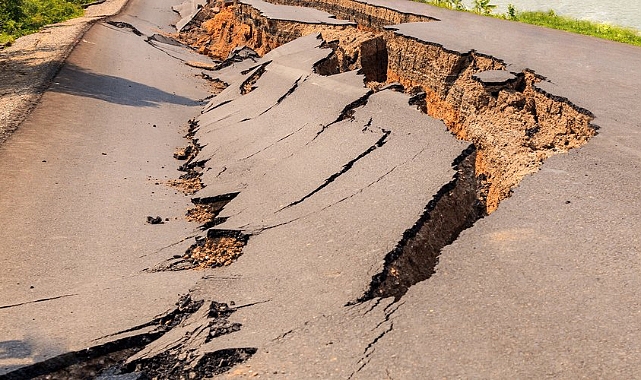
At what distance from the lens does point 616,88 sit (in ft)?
27.5

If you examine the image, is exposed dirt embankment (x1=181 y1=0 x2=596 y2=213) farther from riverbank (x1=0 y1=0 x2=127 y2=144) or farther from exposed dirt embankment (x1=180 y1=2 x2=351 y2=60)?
riverbank (x1=0 y1=0 x2=127 y2=144)

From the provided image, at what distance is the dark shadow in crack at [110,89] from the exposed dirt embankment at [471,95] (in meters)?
3.80

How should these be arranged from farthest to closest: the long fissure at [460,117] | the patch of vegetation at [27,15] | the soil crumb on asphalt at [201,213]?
the patch of vegetation at [27,15]
the soil crumb on asphalt at [201,213]
the long fissure at [460,117]

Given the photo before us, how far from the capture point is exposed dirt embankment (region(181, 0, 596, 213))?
6707 millimetres

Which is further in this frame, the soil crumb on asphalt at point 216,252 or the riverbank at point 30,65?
the riverbank at point 30,65

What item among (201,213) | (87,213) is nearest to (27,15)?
(87,213)

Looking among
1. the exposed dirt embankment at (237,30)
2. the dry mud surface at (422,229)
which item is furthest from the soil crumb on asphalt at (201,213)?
the exposed dirt embankment at (237,30)

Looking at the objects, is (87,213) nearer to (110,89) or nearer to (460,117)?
(460,117)

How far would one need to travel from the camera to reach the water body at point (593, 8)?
25344 mm

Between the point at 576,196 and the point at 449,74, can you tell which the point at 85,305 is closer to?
the point at 576,196

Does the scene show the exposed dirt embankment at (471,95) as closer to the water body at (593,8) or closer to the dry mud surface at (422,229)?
the dry mud surface at (422,229)

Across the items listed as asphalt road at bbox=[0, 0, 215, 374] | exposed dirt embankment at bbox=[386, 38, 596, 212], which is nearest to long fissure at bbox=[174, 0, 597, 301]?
exposed dirt embankment at bbox=[386, 38, 596, 212]

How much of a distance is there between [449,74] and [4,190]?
6684 millimetres

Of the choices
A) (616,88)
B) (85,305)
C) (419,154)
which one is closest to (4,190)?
(85,305)
